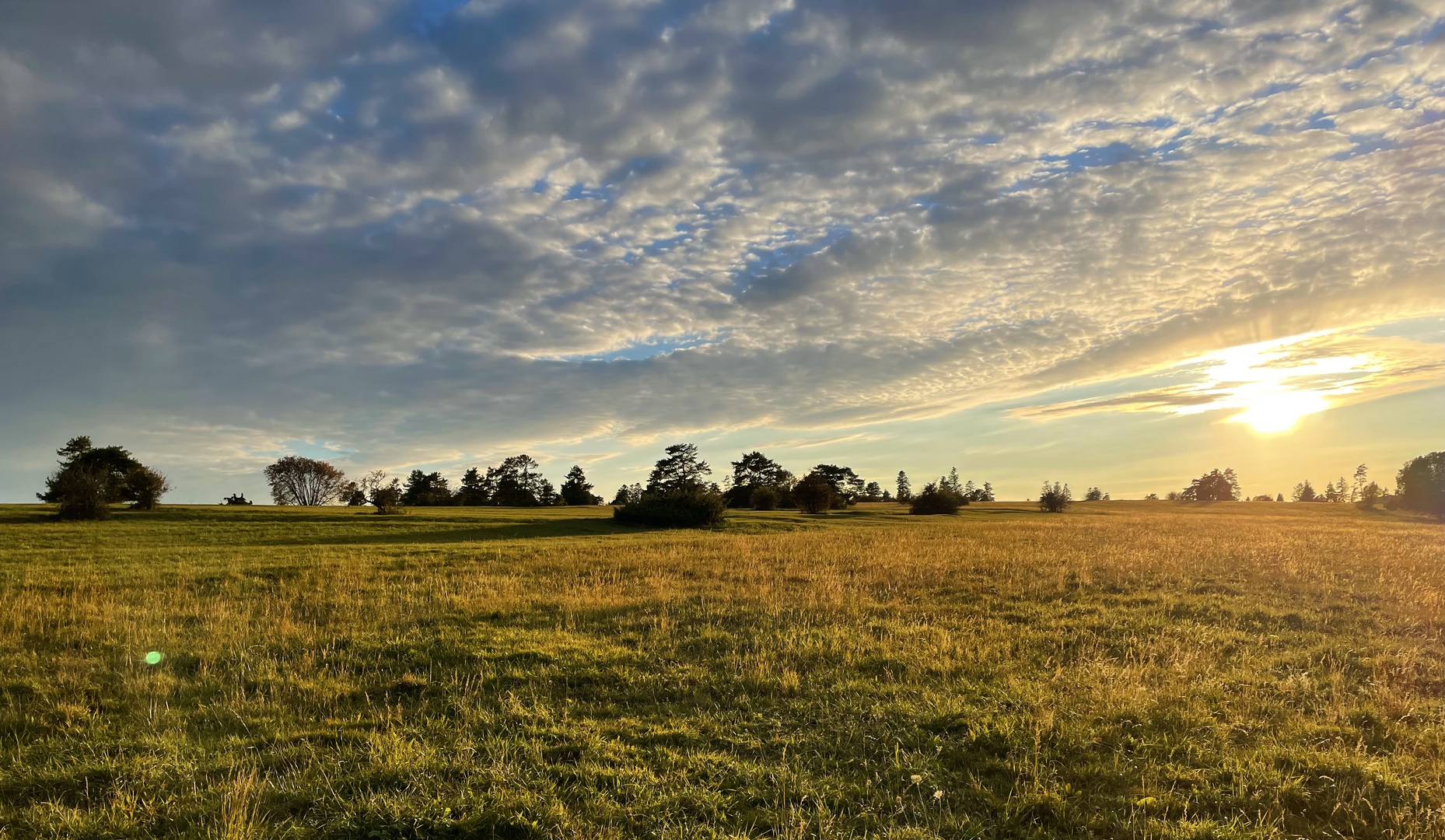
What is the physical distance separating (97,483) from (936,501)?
244ft

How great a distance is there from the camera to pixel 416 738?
7.21 metres

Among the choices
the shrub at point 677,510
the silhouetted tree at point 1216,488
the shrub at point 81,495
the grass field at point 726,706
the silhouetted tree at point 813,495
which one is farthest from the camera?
the silhouetted tree at point 1216,488

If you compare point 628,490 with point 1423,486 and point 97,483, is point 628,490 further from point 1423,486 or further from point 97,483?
point 1423,486

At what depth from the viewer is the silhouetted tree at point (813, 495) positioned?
6938cm

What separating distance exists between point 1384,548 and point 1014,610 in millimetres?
23057

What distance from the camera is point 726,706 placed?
834 centimetres

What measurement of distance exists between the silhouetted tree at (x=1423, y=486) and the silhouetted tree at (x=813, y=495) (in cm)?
6686

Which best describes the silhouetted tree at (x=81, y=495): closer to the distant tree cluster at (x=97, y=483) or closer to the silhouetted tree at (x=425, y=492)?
the distant tree cluster at (x=97, y=483)

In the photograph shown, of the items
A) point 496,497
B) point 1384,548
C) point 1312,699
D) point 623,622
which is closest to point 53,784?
point 623,622

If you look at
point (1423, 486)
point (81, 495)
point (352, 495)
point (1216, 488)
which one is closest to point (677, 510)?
point (81, 495)

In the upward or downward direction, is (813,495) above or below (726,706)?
above

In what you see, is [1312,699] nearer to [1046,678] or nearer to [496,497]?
[1046,678]

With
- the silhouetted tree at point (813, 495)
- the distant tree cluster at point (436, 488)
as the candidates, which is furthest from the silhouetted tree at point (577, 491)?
the silhouetted tree at point (813, 495)

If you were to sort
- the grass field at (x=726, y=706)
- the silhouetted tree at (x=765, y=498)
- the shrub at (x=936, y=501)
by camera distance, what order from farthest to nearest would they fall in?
the silhouetted tree at (x=765, y=498) < the shrub at (x=936, y=501) < the grass field at (x=726, y=706)
